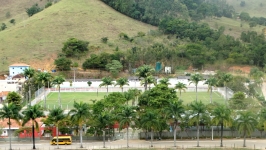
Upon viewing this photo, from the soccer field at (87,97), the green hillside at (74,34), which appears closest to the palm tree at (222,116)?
the soccer field at (87,97)

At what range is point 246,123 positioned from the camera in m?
51.0

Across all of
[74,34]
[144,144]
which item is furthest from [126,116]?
[74,34]

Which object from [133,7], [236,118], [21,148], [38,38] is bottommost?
[21,148]

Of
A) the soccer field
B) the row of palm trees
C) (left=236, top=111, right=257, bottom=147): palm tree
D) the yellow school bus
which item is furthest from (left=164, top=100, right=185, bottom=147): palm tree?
the soccer field

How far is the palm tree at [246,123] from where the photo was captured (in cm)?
5100

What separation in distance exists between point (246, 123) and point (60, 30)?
89821mm

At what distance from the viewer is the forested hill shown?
117m

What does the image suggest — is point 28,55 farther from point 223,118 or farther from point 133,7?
point 223,118

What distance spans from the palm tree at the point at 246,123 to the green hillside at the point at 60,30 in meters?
70.1

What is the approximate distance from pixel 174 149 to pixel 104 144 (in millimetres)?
8735

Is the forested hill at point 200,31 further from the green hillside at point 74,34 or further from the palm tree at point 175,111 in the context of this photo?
the palm tree at point 175,111

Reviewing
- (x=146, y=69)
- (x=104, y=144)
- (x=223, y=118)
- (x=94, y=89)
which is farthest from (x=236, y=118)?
(x=94, y=89)

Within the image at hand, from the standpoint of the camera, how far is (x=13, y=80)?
286 ft

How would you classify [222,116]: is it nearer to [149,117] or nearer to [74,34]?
[149,117]
